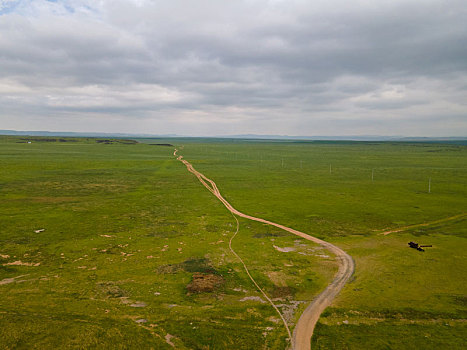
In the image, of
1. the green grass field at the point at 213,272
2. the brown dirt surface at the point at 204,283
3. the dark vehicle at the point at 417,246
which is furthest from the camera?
the dark vehicle at the point at 417,246

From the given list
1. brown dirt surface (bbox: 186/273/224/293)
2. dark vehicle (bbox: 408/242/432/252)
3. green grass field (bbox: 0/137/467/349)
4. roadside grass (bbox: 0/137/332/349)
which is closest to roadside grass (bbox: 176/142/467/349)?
green grass field (bbox: 0/137/467/349)

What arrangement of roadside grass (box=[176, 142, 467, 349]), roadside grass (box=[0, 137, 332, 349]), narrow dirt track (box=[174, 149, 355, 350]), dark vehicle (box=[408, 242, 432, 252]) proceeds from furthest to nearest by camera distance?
dark vehicle (box=[408, 242, 432, 252]) → roadside grass (box=[176, 142, 467, 349]) → narrow dirt track (box=[174, 149, 355, 350]) → roadside grass (box=[0, 137, 332, 349])

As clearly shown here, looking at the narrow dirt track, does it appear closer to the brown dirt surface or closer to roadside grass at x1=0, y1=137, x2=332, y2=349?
roadside grass at x1=0, y1=137, x2=332, y2=349

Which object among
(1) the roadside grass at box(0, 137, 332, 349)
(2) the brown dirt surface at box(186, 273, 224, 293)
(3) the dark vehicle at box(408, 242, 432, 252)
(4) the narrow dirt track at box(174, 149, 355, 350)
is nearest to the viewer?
(1) the roadside grass at box(0, 137, 332, 349)

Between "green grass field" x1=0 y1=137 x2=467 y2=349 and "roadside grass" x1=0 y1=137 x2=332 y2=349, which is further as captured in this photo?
"green grass field" x1=0 y1=137 x2=467 y2=349

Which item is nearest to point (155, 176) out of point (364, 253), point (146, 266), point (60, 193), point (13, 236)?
point (60, 193)

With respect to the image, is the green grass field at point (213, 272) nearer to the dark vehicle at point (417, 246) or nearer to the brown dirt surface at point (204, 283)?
the brown dirt surface at point (204, 283)

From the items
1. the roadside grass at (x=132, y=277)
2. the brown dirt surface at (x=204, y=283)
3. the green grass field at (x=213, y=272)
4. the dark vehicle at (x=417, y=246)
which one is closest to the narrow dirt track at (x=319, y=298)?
the green grass field at (x=213, y=272)

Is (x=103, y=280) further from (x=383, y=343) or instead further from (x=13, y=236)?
(x=383, y=343)

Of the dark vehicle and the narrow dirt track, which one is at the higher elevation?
the dark vehicle
